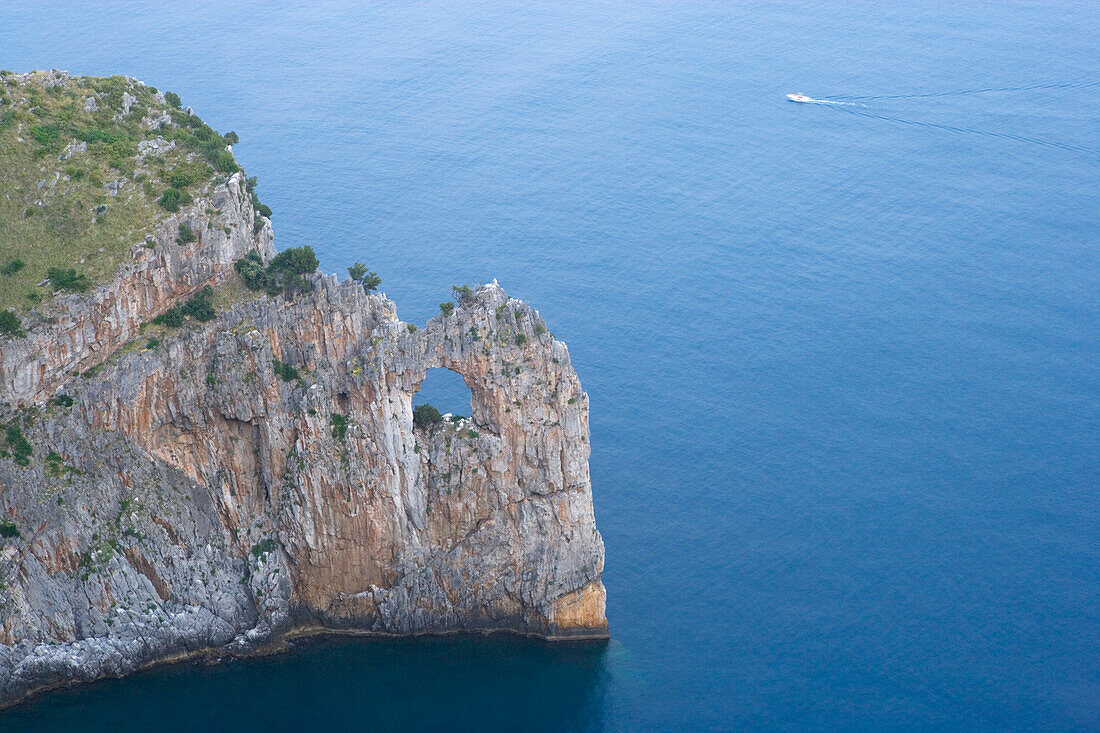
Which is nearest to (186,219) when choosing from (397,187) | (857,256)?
(397,187)

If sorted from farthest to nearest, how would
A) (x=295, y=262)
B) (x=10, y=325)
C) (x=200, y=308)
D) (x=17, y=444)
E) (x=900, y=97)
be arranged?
(x=900, y=97)
(x=295, y=262)
(x=200, y=308)
(x=17, y=444)
(x=10, y=325)

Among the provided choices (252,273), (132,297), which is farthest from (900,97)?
(132,297)

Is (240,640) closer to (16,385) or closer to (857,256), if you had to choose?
(16,385)

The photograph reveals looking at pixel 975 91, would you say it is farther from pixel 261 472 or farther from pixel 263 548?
pixel 263 548

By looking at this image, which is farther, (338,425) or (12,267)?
(338,425)

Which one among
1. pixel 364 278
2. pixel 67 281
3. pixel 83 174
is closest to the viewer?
pixel 67 281

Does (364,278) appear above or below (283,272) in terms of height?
below

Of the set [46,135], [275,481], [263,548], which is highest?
[46,135]

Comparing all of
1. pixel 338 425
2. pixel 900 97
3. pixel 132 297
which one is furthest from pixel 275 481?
pixel 900 97
